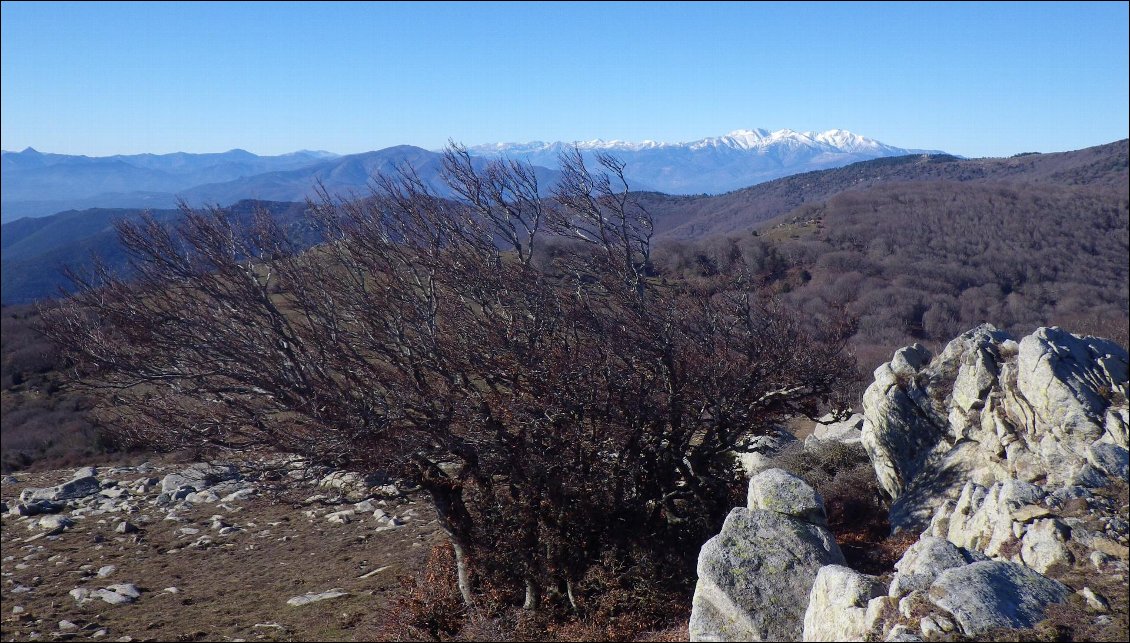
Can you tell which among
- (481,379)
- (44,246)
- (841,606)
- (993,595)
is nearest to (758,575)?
(841,606)

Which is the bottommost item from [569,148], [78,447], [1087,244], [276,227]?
[78,447]

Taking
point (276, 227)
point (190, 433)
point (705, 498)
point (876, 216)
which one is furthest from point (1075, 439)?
point (876, 216)

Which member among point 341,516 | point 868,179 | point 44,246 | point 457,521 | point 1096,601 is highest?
point 868,179

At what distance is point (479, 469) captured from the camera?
32.0ft

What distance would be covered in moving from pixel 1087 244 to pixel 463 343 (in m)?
72.9

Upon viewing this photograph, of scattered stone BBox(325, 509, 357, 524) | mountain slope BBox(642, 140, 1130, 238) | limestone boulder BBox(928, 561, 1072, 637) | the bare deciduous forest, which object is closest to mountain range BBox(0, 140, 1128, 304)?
mountain slope BBox(642, 140, 1130, 238)

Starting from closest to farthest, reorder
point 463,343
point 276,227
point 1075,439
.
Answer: point 1075,439 → point 463,343 → point 276,227

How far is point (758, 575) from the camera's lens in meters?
7.36

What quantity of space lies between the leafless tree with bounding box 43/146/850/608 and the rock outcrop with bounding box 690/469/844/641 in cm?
222

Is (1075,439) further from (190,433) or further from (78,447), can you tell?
(78,447)

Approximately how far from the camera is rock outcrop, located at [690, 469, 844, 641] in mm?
6930

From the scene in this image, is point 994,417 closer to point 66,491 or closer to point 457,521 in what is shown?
point 457,521

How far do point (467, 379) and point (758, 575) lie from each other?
461 centimetres

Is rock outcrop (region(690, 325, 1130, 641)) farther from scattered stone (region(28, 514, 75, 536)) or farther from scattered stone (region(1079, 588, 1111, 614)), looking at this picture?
scattered stone (region(28, 514, 75, 536))
